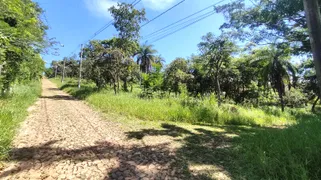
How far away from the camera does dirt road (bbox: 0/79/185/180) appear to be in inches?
135

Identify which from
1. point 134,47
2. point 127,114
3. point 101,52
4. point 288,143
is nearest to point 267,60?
point 134,47

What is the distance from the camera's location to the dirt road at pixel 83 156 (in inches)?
135

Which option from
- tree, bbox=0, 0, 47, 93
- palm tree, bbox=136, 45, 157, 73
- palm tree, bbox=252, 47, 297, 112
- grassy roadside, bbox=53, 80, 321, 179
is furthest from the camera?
palm tree, bbox=136, 45, 157, 73

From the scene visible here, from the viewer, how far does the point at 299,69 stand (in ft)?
87.9

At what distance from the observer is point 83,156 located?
4.16 metres

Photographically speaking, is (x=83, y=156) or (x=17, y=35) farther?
(x=17, y=35)

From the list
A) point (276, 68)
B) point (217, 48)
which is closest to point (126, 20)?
point (217, 48)

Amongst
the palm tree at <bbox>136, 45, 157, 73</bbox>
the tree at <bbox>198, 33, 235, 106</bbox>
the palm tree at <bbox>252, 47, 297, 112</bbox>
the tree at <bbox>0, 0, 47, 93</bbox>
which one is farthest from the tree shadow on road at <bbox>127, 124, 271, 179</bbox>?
the palm tree at <bbox>136, 45, 157, 73</bbox>

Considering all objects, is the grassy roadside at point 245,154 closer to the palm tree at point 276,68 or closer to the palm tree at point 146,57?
the palm tree at point 276,68

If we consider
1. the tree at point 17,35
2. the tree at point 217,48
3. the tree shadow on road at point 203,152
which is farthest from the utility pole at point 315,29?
the tree at point 217,48

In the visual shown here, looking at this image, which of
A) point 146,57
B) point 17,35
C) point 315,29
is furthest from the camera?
point 146,57

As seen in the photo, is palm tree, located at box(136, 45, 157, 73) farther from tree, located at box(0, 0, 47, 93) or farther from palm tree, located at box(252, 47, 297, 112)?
tree, located at box(0, 0, 47, 93)

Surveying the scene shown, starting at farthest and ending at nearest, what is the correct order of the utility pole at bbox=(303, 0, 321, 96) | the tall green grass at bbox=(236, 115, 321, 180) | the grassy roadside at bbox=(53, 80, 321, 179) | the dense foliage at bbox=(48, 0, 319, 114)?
1. the dense foliage at bbox=(48, 0, 319, 114)
2. the grassy roadside at bbox=(53, 80, 321, 179)
3. the tall green grass at bbox=(236, 115, 321, 180)
4. the utility pole at bbox=(303, 0, 321, 96)

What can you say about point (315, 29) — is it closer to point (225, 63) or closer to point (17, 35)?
point (17, 35)
